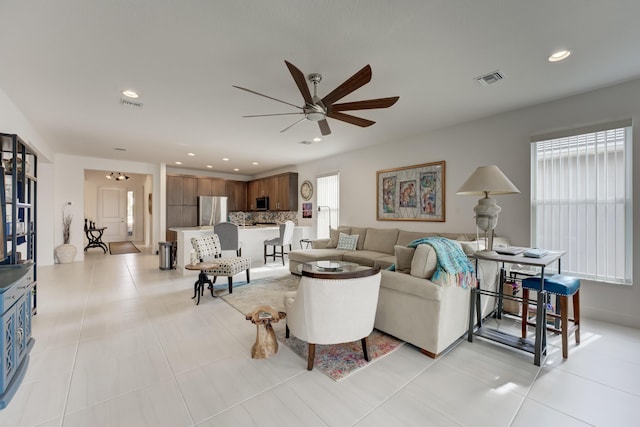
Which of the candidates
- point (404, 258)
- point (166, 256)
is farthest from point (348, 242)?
point (166, 256)

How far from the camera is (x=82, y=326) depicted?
303cm

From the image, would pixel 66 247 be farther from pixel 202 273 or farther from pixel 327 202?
pixel 327 202

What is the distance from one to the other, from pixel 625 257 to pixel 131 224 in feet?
46.3

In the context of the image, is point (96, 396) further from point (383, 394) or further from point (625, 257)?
point (625, 257)

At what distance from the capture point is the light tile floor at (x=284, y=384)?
1.71 meters

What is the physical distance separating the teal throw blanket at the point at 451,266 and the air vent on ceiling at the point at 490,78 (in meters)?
1.77

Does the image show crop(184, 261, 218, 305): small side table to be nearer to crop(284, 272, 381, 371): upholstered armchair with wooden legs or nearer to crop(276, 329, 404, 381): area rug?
crop(276, 329, 404, 381): area rug

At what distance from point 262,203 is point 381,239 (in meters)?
4.68

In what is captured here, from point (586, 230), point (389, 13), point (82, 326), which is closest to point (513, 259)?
point (586, 230)

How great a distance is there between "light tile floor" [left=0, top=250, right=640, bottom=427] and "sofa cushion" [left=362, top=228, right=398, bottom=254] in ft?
8.12

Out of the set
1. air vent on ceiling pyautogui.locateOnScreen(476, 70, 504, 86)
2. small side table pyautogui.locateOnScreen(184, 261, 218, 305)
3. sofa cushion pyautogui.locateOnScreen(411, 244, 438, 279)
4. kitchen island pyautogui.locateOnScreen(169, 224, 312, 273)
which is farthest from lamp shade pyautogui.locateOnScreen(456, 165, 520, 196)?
kitchen island pyautogui.locateOnScreen(169, 224, 312, 273)

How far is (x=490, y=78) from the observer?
2.86 meters

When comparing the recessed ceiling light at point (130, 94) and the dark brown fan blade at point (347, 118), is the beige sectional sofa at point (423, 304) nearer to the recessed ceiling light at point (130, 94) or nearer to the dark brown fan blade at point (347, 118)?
the dark brown fan blade at point (347, 118)

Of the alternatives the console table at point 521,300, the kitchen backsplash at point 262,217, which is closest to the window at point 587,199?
→ the console table at point 521,300
